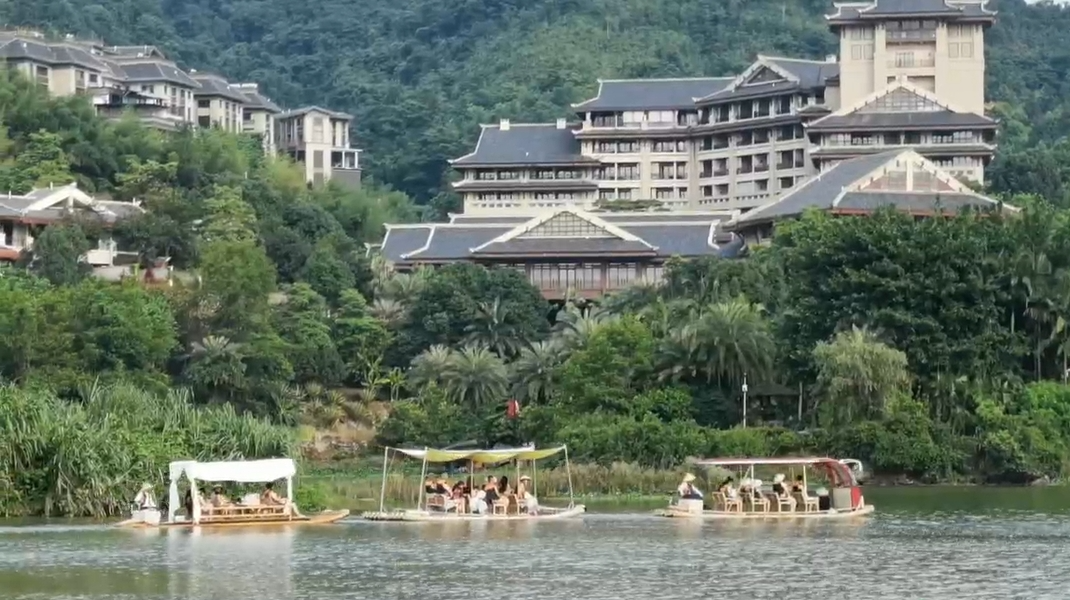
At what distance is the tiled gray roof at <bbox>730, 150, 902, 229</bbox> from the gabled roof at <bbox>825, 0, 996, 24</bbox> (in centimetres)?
1112

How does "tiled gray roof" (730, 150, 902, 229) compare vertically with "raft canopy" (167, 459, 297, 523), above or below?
above

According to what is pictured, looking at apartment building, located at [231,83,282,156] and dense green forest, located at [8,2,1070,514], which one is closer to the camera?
dense green forest, located at [8,2,1070,514]

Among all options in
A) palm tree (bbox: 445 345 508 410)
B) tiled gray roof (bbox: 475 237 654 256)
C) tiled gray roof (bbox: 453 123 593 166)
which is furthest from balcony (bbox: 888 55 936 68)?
palm tree (bbox: 445 345 508 410)

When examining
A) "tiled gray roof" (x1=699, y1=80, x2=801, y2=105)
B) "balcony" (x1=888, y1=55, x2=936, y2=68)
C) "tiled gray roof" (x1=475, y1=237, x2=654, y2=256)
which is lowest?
"tiled gray roof" (x1=475, y1=237, x2=654, y2=256)

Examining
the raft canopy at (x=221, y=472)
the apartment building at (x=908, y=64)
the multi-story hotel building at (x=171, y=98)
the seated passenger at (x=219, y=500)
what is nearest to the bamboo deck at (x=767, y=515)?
the raft canopy at (x=221, y=472)

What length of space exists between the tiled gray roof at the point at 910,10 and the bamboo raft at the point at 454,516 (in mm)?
46538

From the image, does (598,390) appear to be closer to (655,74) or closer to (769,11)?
(655,74)

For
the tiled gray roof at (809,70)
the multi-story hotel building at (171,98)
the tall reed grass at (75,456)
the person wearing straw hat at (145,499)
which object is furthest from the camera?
the multi-story hotel building at (171,98)

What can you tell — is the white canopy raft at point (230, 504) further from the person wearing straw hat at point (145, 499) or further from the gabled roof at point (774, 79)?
the gabled roof at point (774, 79)

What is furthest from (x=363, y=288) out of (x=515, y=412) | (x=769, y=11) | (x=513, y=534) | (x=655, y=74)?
(x=769, y=11)

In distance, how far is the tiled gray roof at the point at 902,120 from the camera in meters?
79.2

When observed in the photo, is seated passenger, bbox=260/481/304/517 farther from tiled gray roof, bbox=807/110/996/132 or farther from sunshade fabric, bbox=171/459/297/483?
tiled gray roof, bbox=807/110/996/132

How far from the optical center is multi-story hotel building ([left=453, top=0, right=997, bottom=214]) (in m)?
80.2

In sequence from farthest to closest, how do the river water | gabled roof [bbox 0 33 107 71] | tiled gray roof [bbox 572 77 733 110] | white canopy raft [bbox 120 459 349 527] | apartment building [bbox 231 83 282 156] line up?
apartment building [bbox 231 83 282 156] → gabled roof [bbox 0 33 107 71] → tiled gray roof [bbox 572 77 733 110] → white canopy raft [bbox 120 459 349 527] → the river water
